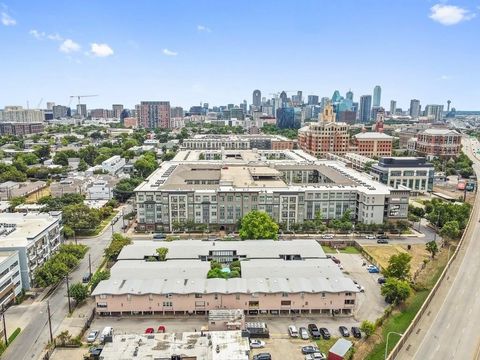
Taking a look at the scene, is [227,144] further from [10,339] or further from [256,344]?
[10,339]

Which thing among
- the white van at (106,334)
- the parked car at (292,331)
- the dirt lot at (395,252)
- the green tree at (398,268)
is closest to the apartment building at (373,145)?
the dirt lot at (395,252)

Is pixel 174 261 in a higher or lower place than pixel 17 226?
lower

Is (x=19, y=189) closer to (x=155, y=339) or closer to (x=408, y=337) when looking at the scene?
(x=155, y=339)

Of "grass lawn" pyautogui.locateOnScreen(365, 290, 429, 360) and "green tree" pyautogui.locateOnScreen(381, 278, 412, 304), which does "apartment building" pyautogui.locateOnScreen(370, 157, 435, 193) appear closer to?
"grass lawn" pyautogui.locateOnScreen(365, 290, 429, 360)

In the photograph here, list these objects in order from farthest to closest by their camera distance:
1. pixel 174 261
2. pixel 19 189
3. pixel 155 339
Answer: pixel 19 189 < pixel 174 261 < pixel 155 339

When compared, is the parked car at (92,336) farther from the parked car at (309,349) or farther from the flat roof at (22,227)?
the parked car at (309,349)

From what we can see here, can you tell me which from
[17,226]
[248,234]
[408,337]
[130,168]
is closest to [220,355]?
[408,337]

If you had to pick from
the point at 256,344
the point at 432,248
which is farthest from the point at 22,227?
the point at 432,248
